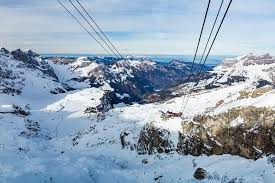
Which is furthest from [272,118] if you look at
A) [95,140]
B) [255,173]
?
[95,140]

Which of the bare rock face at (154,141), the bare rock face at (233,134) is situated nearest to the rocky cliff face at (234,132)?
the bare rock face at (233,134)

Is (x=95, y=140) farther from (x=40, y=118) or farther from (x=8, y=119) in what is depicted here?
(x=40, y=118)

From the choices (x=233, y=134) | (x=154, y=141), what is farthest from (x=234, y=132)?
(x=154, y=141)

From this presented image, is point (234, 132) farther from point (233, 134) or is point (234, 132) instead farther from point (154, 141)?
point (154, 141)

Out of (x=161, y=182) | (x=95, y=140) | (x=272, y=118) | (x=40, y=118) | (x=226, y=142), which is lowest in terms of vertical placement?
(x=40, y=118)

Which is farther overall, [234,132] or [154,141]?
[154,141]

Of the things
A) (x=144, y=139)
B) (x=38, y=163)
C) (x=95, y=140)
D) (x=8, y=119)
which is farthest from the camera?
(x=8, y=119)

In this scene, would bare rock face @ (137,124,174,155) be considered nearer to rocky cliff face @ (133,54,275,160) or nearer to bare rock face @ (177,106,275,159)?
rocky cliff face @ (133,54,275,160)

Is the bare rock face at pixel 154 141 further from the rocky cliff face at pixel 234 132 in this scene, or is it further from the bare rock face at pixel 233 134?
the bare rock face at pixel 233 134
